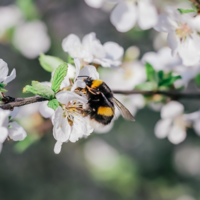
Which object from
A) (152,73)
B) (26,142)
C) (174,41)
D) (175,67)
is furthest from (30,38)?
(174,41)

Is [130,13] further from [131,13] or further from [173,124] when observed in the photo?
[173,124]

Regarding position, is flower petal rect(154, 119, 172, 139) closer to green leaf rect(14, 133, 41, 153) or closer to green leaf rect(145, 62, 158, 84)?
green leaf rect(145, 62, 158, 84)

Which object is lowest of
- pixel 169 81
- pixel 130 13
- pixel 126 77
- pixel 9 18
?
pixel 126 77

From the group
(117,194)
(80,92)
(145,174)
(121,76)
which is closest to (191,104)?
(145,174)

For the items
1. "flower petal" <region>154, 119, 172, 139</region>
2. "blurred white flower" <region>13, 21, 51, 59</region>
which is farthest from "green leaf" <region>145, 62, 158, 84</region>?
"blurred white flower" <region>13, 21, 51, 59</region>

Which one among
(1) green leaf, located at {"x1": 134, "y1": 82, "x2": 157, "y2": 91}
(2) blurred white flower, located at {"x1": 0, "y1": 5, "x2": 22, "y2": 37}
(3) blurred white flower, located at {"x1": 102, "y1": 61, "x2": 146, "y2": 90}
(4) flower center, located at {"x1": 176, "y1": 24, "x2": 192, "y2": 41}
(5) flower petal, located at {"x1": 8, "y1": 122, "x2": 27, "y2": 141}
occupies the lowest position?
(3) blurred white flower, located at {"x1": 102, "y1": 61, "x2": 146, "y2": 90}

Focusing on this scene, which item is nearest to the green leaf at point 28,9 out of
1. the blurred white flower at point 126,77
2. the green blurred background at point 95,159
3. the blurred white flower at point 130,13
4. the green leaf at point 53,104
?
the green blurred background at point 95,159

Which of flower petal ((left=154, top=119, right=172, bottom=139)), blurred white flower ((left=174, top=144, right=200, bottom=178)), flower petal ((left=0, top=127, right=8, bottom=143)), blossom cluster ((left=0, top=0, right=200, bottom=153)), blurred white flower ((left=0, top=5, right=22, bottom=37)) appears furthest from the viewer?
blurred white flower ((left=174, top=144, right=200, bottom=178))
